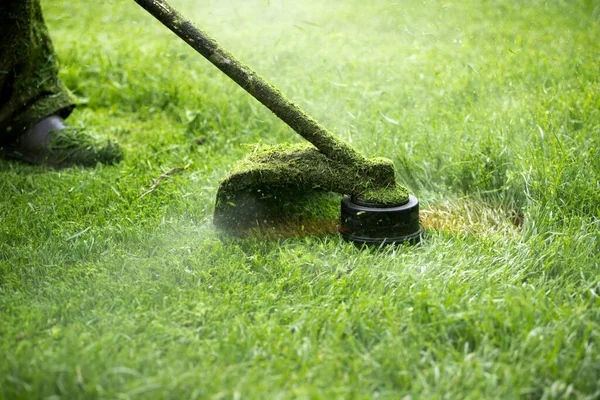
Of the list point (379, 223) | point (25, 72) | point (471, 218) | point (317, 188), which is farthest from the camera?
point (25, 72)

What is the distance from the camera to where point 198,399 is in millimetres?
1788

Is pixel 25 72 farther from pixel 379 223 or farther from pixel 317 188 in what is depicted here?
pixel 379 223

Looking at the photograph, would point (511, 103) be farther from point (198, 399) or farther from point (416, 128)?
point (198, 399)

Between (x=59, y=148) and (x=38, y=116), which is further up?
(x=38, y=116)

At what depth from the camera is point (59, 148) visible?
3844 millimetres

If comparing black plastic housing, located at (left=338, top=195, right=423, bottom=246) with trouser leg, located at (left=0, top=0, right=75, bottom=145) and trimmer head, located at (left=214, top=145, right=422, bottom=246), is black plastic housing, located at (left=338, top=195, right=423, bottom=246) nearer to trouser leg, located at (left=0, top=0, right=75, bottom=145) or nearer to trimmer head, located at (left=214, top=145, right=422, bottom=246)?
trimmer head, located at (left=214, top=145, right=422, bottom=246)

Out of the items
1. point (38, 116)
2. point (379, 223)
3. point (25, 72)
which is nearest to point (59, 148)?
Answer: point (38, 116)

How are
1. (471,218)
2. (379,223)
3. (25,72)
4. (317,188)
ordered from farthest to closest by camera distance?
(25,72)
(471,218)
(317,188)
(379,223)

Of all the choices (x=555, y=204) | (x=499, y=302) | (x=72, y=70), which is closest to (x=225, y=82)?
(x=72, y=70)

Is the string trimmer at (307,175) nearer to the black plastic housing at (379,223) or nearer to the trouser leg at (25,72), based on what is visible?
the black plastic housing at (379,223)

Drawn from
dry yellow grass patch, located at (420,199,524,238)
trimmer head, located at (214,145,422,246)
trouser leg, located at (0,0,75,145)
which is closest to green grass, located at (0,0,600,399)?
dry yellow grass patch, located at (420,199,524,238)

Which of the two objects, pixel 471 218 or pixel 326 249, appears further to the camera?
pixel 471 218

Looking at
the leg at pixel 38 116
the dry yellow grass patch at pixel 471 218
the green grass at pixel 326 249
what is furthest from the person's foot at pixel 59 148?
the dry yellow grass patch at pixel 471 218

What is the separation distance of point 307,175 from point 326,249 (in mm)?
362
